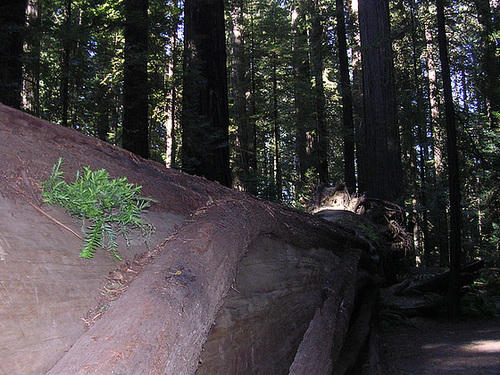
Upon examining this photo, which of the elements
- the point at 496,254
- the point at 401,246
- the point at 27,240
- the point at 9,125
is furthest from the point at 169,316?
the point at 496,254

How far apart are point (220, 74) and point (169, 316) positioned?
8.58 metres

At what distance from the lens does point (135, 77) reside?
8422 millimetres

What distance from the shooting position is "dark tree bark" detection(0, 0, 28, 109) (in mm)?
7270

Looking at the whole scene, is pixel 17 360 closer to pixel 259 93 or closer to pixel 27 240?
pixel 27 240

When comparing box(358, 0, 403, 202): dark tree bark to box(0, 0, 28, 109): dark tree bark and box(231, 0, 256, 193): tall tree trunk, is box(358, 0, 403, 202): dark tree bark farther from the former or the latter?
box(0, 0, 28, 109): dark tree bark

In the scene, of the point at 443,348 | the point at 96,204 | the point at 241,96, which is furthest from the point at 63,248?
the point at 241,96

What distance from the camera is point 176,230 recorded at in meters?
2.30

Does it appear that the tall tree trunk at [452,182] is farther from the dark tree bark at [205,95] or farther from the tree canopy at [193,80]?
the dark tree bark at [205,95]

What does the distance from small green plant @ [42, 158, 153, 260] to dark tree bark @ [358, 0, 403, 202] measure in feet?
29.8

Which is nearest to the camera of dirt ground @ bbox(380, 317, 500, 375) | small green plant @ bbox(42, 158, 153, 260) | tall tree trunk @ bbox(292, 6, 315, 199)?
small green plant @ bbox(42, 158, 153, 260)

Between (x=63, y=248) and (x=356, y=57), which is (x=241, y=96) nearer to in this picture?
(x=356, y=57)

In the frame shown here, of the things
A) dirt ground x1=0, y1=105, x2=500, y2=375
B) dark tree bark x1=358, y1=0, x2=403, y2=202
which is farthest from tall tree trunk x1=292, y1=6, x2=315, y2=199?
dirt ground x1=0, y1=105, x2=500, y2=375

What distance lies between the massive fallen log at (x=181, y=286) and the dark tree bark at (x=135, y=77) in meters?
5.54

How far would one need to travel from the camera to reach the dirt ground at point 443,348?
Answer: 5332 mm
